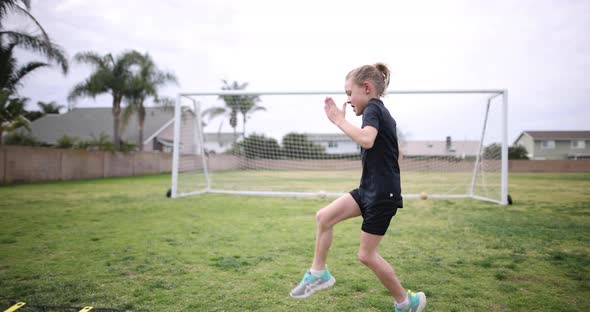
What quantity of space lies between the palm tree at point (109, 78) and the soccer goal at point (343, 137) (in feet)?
40.0

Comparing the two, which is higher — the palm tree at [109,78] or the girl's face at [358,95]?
the palm tree at [109,78]

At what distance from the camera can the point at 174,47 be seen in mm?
20547

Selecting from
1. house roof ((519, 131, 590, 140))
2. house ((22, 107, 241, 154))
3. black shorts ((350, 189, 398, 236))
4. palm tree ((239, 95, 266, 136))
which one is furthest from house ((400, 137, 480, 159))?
house roof ((519, 131, 590, 140))

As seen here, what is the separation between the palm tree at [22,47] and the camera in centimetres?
1534

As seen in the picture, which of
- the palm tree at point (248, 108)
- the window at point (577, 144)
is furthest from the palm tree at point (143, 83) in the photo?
the window at point (577, 144)

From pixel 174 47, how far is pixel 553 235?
19739mm

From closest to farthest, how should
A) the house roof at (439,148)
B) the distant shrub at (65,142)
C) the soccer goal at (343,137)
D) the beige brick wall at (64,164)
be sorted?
1. the soccer goal at (343,137)
2. the house roof at (439,148)
3. the beige brick wall at (64,164)
4. the distant shrub at (65,142)

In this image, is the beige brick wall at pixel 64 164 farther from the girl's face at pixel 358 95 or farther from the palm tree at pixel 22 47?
the girl's face at pixel 358 95

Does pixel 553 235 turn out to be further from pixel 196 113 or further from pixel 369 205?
pixel 196 113

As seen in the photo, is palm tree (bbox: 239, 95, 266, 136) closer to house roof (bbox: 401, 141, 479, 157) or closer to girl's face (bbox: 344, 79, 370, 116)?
house roof (bbox: 401, 141, 479, 157)

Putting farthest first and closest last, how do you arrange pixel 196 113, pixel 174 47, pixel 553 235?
1. pixel 174 47
2. pixel 196 113
3. pixel 553 235

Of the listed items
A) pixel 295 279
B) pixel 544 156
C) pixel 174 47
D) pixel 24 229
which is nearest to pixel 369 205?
pixel 295 279

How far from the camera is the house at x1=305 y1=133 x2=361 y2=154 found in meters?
15.3

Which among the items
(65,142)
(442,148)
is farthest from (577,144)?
(65,142)
